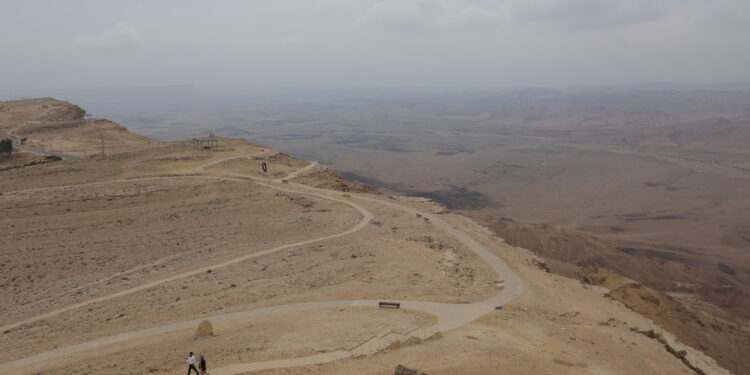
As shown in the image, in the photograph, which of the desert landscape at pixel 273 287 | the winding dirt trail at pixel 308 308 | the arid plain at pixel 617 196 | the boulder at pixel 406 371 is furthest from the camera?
the arid plain at pixel 617 196

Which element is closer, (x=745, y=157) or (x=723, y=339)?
(x=723, y=339)

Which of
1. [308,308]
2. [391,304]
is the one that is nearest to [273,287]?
[308,308]

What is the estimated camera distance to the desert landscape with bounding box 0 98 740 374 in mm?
17500

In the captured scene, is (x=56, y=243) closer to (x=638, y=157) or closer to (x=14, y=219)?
(x=14, y=219)

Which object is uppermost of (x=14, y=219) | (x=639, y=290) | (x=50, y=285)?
(x=14, y=219)

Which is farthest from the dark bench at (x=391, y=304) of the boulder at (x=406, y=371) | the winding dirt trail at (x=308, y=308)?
the boulder at (x=406, y=371)

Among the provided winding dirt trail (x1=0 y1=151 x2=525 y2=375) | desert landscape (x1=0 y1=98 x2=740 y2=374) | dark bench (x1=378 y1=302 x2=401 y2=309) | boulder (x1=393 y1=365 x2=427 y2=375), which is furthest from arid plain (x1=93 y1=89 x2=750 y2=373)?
boulder (x1=393 y1=365 x2=427 y2=375)

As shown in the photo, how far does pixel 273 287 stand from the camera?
25.9m

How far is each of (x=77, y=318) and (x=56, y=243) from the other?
13360mm

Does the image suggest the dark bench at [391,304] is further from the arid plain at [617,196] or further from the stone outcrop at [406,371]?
the arid plain at [617,196]

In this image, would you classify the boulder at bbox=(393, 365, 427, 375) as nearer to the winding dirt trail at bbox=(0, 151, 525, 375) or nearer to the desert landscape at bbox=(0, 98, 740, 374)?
the desert landscape at bbox=(0, 98, 740, 374)

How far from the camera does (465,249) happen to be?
32.1 metres

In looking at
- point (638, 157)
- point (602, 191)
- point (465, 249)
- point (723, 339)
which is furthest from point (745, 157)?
point (465, 249)

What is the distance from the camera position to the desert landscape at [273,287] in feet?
57.4
